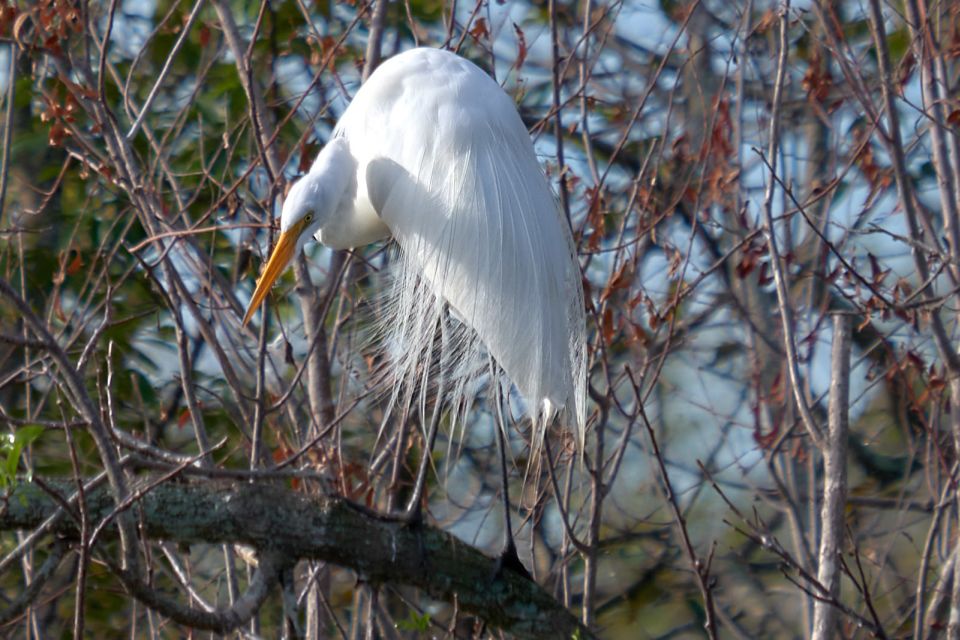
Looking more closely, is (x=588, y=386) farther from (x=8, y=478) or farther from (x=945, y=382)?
(x=8, y=478)

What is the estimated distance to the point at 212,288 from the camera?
2809mm

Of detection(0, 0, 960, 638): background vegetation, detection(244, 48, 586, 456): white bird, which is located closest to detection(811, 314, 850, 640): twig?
detection(0, 0, 960, 638): background vegetation

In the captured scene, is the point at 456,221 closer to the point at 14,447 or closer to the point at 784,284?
the point at 784,284

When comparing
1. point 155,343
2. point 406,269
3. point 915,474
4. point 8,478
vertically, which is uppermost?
point 915,474

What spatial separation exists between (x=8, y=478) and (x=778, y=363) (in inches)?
131

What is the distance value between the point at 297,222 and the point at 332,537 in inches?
33.7

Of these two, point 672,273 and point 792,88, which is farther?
point 792,88

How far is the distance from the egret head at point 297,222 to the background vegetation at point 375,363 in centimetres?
11

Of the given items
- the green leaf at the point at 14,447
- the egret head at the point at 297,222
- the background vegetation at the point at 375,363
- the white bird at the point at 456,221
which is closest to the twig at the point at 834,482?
the background vegetation at the point at 375,363

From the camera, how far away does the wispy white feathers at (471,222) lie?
271 centimetres

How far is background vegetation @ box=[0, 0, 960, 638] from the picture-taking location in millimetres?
2094

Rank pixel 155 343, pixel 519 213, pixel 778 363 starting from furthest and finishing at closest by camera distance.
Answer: pixel 778 363 → pixel 155 343 → pixel 519 213

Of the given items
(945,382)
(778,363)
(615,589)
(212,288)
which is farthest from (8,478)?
(615,589)

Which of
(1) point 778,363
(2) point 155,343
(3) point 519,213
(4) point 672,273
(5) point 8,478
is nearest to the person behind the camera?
(5) point 8,478
